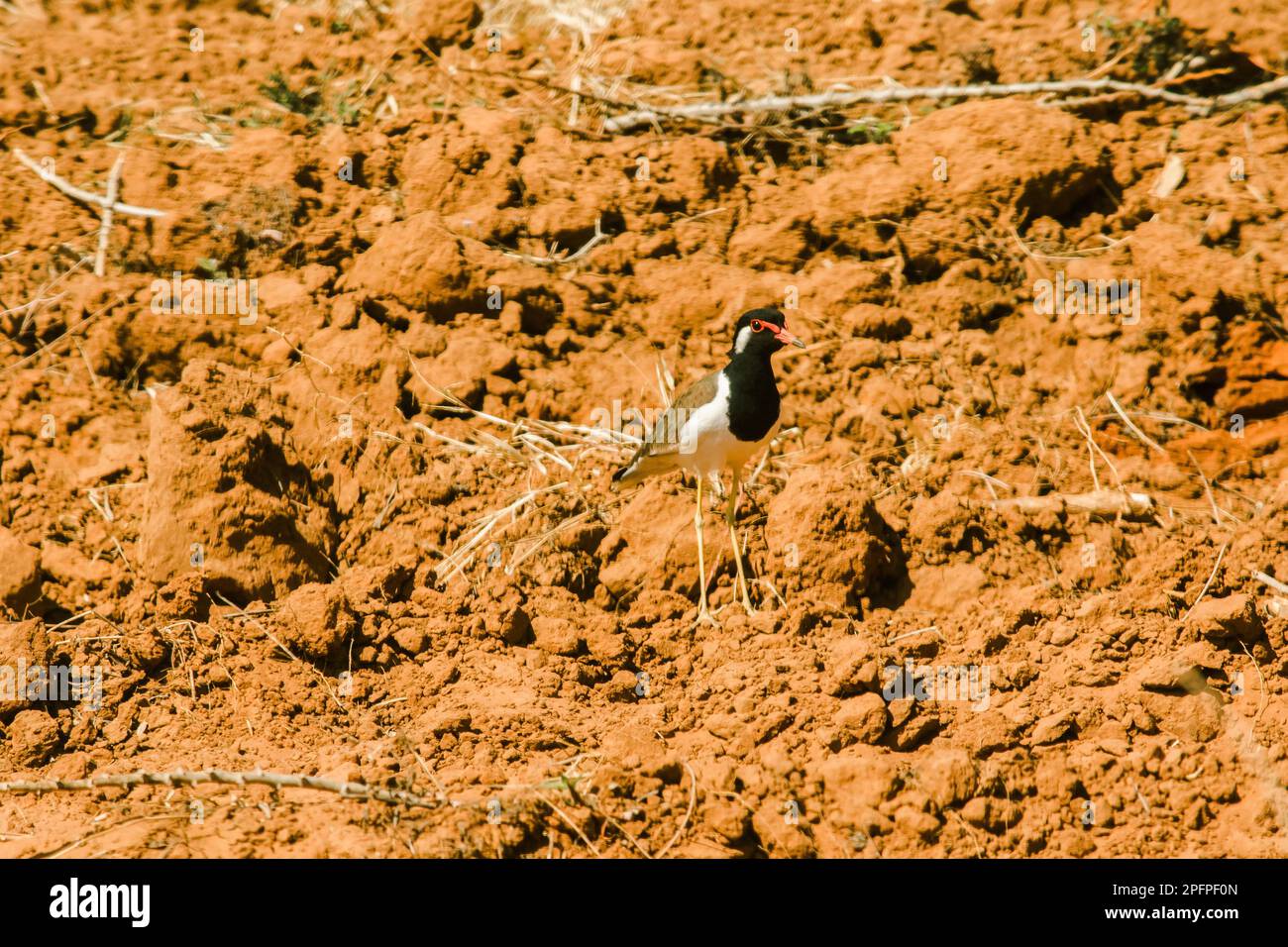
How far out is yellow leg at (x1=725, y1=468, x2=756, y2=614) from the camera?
6162 millimetres

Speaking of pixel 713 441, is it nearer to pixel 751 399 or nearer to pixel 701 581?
pixel 751 399

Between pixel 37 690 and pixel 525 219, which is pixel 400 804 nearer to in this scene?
pixel 37 690

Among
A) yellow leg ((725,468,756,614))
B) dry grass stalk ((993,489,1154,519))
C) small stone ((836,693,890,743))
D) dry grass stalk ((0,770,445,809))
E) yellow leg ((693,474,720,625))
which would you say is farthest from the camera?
dry grass stalk ((993,489,1154,519))

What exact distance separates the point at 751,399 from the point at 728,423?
20 cm

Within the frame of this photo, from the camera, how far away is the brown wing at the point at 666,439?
6434mm

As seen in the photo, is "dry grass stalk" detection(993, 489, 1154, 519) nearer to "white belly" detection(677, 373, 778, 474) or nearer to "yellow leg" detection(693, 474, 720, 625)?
"white belly" detection(677, 373, 778, 474)

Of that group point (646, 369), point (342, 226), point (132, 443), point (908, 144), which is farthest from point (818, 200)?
point (132, 443)

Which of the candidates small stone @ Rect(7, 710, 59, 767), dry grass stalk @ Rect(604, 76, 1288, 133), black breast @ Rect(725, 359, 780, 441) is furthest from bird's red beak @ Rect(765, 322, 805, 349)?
small stone @ Rect(7, 710, 59, 767)

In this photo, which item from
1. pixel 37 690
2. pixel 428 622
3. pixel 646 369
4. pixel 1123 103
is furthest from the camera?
pixel 1123 103

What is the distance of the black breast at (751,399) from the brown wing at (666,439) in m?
0.13

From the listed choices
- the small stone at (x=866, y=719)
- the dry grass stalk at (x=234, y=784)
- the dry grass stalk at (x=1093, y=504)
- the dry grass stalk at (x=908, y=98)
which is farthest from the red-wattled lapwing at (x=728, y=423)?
the dry grass stalk at (x=908, y=98)

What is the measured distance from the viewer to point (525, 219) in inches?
317

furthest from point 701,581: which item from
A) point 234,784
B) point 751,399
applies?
point 234,784

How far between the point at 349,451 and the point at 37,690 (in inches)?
74.6
